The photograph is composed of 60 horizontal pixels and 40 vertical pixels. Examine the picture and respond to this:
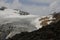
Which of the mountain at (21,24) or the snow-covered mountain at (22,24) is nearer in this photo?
the mountain at (21,24)

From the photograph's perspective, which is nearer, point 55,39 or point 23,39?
point 55,39

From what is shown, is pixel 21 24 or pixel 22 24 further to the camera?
pixel 22 24

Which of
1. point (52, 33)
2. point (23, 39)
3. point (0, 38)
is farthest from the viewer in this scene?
point (0, 38)

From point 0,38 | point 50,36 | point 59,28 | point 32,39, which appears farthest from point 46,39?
point 0,38

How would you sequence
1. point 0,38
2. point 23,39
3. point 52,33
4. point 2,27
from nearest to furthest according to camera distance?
point 52,33 → point 23,39 → point 0,38 → point 2,27

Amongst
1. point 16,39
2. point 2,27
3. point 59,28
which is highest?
point 59,28

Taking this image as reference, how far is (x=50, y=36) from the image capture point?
648 inches

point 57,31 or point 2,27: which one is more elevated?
point 57,31

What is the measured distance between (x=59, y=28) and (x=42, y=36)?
2.21 m

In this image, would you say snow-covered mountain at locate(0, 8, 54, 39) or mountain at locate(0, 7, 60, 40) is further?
snow-covered mountain at locate(0, 8, 54, 39)

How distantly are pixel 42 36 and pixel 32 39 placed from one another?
89cm

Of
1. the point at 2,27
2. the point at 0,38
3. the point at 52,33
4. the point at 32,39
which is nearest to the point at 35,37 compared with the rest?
the point at 32,39

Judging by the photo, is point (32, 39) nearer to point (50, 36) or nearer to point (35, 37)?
point (35, 37)

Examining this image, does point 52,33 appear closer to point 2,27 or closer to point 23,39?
point 23,39
